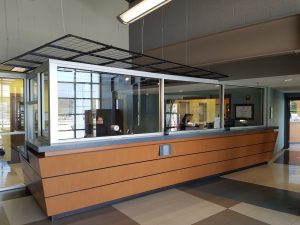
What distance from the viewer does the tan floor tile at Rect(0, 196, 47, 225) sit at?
333cm

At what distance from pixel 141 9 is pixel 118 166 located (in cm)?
230

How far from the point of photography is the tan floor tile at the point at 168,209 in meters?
3.37

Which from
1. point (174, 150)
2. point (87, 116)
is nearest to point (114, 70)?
point (87, 116)

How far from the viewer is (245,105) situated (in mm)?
7582

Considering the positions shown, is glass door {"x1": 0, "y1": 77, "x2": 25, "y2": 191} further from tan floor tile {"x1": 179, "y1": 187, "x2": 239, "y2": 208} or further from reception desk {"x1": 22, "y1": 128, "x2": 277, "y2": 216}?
tan floor tile {"x1": 179, "y1": 187, "x2": 239, "y2": 208}

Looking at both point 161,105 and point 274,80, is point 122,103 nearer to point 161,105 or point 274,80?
point 161,105

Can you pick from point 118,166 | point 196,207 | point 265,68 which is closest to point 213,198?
point 196,207

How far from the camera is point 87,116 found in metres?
4.50

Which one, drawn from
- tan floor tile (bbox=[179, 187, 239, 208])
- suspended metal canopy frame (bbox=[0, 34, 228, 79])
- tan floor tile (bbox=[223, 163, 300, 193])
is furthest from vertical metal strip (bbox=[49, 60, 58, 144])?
tan floor tile (bbox=[223, 163, 300, 193])

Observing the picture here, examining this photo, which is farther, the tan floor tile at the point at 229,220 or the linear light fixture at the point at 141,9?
the tan floor tile at the point at 229,220

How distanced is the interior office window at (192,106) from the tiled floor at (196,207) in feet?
4.56

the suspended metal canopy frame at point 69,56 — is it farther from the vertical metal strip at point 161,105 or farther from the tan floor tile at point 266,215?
the tan floor tile at point 266,215

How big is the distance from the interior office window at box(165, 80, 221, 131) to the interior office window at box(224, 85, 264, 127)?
0.68m

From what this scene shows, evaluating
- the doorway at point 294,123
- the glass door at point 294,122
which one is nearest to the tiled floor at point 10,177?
the doorway at point 294,123
